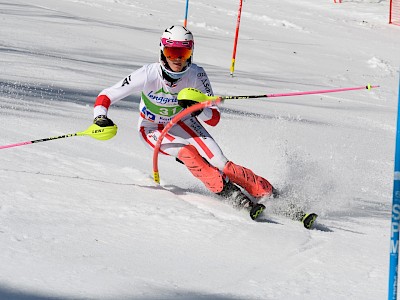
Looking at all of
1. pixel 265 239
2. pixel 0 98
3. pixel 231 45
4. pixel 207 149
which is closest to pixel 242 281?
pixel 265 239

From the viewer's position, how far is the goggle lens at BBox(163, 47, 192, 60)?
22.6 ft

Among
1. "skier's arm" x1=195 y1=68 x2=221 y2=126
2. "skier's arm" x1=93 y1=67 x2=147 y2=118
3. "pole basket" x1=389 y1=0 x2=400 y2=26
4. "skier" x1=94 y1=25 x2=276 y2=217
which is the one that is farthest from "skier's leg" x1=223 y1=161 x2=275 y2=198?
"pole basket" x1=389 y1=0 x2=400 y2=26

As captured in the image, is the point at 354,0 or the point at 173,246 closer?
the point at 173,246

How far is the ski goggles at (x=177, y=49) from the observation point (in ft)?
22.4

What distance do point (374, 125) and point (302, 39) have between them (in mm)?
8666

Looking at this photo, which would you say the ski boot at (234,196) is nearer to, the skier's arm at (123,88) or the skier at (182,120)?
the skier at (182,120)

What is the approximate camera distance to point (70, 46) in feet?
50.6

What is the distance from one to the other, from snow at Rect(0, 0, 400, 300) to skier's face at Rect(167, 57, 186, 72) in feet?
3.13

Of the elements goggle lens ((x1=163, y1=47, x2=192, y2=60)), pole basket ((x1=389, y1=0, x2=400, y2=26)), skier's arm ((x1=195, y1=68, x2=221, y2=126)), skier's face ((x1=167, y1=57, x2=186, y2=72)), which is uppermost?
goggle lens ((x1=163, y1=47, x2=192, y2=60))

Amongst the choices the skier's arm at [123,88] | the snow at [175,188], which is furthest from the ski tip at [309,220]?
the skier's arm at [123,88]

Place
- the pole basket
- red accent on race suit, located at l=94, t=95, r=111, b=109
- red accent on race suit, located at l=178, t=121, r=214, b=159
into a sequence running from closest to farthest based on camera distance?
1. red accent on race suit, located at l=94, t=95, r=111, b=109
2. red accent on race suit, located at l=178, t=121, r=214, b=159
3. the pole basket

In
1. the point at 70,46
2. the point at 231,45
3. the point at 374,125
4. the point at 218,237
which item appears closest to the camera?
the point at 218,237

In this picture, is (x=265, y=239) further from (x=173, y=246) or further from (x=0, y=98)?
(x=0, y=98)

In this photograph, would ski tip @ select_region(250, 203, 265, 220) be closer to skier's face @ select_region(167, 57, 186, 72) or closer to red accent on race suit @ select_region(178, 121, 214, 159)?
red accent on race suit @ select_region(178, 121, 214, 159)
